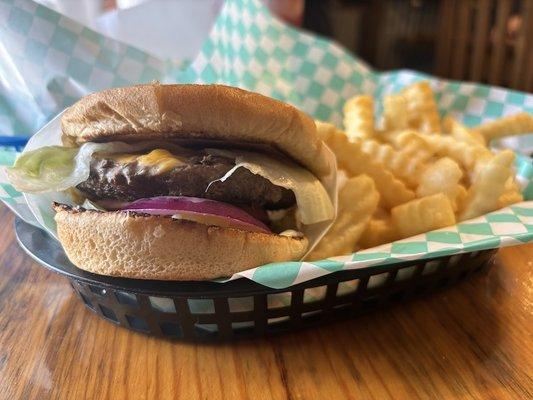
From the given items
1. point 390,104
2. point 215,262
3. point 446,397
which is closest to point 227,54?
point 390,104

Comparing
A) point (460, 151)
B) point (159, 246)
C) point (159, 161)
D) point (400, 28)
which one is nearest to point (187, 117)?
point (159, 161)

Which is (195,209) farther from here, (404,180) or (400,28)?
(400,28)

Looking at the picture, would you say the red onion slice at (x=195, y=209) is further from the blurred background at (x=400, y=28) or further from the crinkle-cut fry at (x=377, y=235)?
the blurred background at (x=400, y=28)

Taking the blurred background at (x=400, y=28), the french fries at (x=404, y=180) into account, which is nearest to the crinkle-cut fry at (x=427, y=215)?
the french fries at (x=404, y=180)

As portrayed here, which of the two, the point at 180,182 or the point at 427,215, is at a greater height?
the point at 180,182

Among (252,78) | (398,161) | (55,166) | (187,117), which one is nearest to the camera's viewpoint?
(187,117)

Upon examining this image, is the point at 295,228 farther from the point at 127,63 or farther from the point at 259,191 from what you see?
the point at 127,63

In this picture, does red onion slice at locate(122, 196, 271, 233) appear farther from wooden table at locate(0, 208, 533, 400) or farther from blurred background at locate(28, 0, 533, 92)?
blurred background at locate(28, 0, 533, 92)
